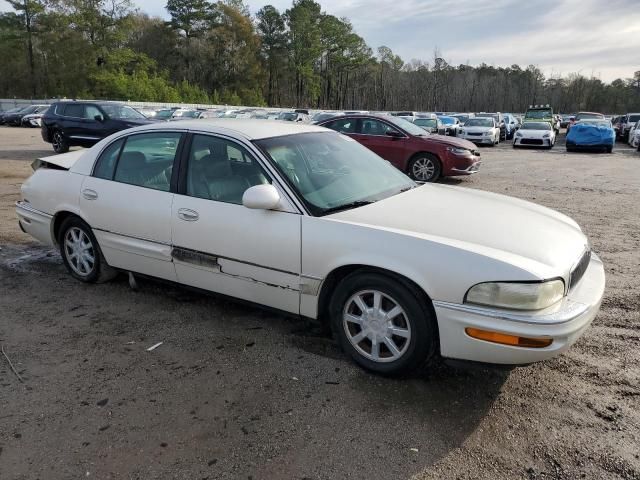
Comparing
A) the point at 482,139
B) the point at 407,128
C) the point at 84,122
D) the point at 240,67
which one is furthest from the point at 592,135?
the point at 240,67

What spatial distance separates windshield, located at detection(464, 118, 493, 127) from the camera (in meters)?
24.3

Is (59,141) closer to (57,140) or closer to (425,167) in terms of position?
(57,140)

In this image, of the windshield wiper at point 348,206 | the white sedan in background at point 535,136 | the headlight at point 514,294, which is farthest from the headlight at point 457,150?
the white sedan in background at point 535,136

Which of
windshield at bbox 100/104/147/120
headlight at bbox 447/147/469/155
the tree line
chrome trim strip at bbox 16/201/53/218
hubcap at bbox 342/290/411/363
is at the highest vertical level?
the tree line

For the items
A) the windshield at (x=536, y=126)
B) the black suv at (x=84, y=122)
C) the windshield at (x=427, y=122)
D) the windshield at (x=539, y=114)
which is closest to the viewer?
the black suv at (x=84, y=122)

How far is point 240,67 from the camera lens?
6762 centimetres

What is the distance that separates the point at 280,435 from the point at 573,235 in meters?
2.34

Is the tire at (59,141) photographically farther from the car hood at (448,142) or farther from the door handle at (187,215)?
the door handle at (187,215)

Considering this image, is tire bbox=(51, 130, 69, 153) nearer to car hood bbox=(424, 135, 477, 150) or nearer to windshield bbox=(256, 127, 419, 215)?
car hood bbox=(424, 135, 477, 150)

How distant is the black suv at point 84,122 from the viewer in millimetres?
14750

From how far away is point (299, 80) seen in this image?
76.4 meters

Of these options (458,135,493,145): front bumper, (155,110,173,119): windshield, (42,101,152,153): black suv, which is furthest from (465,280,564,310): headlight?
(155,110,173,119): windshield

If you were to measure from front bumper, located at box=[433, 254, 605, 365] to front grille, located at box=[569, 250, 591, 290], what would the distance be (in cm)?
13

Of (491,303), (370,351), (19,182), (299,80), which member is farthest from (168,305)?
(299,80)
